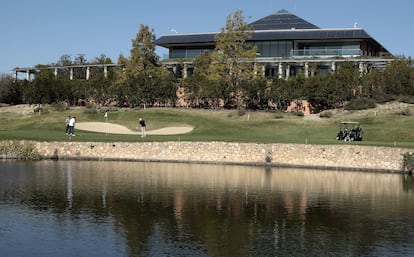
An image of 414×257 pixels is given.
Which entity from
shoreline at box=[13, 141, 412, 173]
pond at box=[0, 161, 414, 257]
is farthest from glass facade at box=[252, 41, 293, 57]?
pond at box=[0, 161, 414, 257]

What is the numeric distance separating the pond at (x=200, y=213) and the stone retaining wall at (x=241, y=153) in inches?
113

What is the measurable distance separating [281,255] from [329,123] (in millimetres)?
35741

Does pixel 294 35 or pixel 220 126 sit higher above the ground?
pixel 294 35

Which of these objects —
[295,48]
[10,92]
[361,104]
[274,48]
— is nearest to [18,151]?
[361,104]

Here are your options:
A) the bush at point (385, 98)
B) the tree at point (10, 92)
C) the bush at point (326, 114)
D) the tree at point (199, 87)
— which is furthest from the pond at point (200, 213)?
the tree at point (10, 92)

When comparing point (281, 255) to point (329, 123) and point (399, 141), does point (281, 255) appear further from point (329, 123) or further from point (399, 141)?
point (329, 123)

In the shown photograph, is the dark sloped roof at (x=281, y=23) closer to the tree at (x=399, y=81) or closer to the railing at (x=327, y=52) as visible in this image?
the railing at (x=327, y=52)

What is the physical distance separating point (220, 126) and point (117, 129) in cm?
848

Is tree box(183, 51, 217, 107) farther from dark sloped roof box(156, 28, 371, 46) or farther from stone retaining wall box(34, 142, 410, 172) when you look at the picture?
stone retaining wall box(34, 142, 410, 172)

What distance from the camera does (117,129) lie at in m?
51.7

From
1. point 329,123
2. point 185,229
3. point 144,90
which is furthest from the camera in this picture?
point 144,90

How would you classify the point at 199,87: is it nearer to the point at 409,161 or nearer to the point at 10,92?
the point at 10,92

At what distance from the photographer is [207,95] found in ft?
203

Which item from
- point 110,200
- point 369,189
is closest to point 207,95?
point 369,189
